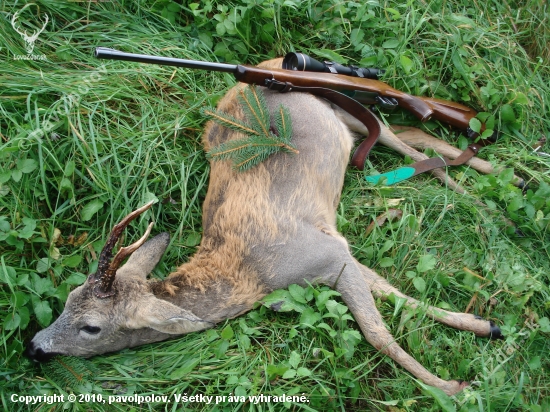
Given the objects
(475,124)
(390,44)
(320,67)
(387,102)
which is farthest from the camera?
(390,44)

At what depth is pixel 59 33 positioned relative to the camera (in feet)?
18.3

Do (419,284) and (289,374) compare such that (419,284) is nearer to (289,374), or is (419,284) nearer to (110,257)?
(289,374)

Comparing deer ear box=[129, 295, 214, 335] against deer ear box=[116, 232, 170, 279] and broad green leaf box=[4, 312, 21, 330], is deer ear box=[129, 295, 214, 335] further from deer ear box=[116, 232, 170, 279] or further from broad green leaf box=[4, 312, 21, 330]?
broad green leaf box=[4, 312, 21, 330]

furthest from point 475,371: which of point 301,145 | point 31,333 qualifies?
point 31,333

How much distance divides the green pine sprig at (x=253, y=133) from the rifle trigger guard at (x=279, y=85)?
0.16 metres

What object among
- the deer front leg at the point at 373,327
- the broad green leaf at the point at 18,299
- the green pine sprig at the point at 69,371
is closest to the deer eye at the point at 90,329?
the green pine sprig at the point at 69,371

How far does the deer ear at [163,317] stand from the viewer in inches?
169

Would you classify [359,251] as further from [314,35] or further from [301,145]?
[314,35]

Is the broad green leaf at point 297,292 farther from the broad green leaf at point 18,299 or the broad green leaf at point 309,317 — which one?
the broad green leaf at point 18,299

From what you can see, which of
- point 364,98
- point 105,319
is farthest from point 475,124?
point 105,319

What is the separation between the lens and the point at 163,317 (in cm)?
430

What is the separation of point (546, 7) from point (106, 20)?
15.5 feet

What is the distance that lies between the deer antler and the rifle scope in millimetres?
1960

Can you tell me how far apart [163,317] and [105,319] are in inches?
17.8
